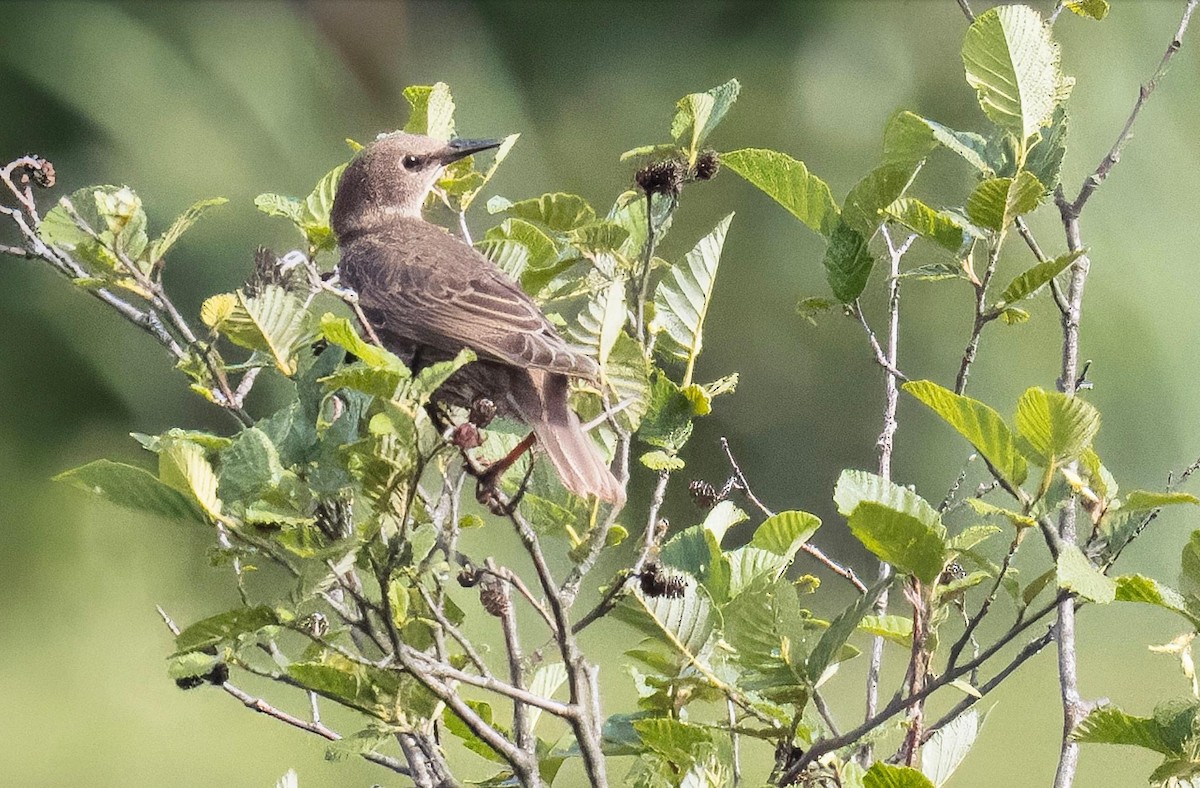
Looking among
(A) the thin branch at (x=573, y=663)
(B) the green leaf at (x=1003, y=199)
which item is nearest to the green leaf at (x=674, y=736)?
(A) the thin branch at (x=573, y=663)

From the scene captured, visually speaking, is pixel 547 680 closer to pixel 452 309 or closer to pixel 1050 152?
pixel 452 309

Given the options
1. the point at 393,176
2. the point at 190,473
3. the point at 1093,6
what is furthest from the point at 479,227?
the point at 190,473

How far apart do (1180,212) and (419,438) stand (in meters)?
2.04

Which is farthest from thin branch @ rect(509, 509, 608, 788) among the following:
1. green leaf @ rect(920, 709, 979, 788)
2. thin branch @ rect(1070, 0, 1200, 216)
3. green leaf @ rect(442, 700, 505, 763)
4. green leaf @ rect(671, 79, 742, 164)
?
thin branch @ rect(1070, 0, 1200, 216)

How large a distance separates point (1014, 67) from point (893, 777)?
43cm

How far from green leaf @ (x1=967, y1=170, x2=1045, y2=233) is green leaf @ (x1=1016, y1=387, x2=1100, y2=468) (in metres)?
0.17

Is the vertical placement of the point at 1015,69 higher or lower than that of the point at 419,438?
higher

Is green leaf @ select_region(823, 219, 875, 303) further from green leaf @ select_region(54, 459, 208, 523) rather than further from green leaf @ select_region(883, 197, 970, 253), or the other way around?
green leaf @ select_region(54, 459, 208, 523)

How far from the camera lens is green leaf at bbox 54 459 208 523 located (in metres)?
0.79

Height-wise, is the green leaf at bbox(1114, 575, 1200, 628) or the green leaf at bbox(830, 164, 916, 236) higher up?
the green leaf at bbox(830, 164, 916, 236)

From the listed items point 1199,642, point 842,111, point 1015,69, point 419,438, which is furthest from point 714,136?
point 419,438

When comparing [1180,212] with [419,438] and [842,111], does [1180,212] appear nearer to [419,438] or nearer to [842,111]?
[842,111]

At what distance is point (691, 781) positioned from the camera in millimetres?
824

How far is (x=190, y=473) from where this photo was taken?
763 mm
